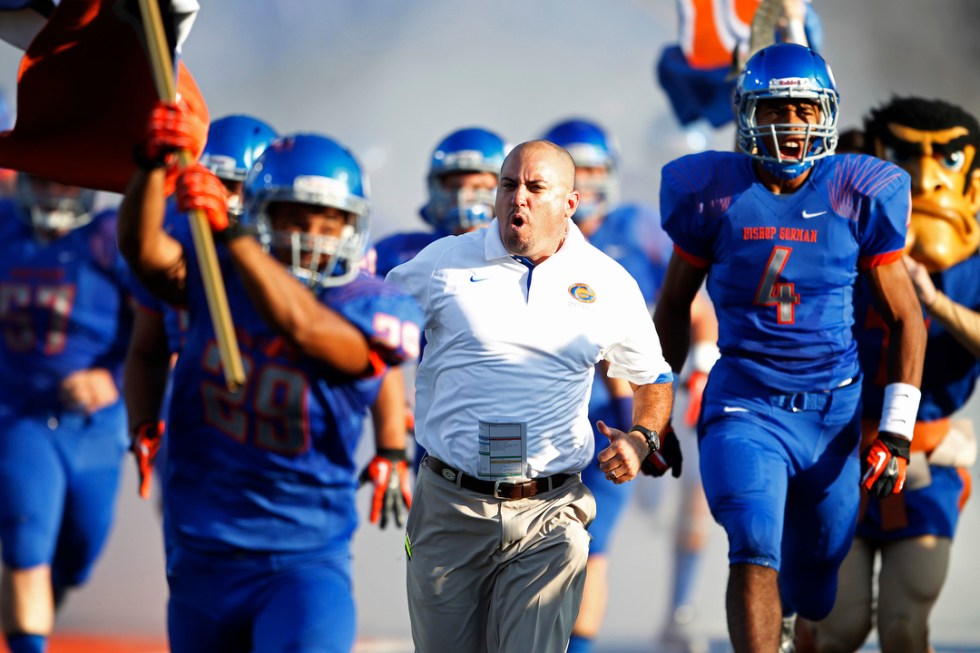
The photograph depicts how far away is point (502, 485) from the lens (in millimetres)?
3840

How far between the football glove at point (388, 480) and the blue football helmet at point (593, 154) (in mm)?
2556

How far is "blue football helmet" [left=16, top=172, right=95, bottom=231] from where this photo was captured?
634 cm

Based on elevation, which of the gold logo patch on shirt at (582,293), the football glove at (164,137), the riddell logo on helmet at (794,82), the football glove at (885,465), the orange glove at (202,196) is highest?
the riddell logo on helmet at (794,82)

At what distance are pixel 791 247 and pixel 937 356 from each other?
1.25 m

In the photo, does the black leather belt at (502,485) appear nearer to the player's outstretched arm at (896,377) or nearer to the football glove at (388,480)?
the football glove at (388,480)

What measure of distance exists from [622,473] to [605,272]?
0.58 metres

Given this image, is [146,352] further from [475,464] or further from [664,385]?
[664,385]

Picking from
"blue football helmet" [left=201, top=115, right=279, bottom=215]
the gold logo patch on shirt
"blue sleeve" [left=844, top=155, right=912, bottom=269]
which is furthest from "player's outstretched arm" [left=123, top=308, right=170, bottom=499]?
"blue sleeve" [left=844, top=155, right=912, bottom=269]

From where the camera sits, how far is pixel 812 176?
178 inches

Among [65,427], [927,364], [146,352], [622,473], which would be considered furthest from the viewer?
[65,427]

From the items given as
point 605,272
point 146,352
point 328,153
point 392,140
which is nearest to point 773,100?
point 605,272

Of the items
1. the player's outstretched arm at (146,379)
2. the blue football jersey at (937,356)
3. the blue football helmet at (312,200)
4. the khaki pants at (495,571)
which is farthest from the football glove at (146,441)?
the blue football jersey at (937,356)

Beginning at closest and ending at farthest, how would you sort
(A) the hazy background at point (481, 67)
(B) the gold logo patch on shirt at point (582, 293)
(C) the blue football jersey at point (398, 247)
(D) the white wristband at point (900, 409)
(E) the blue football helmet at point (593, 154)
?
(B) the gold logo patch on shirt at point (582, 293) → (D) the white wristband at point (900, 409) → (C) the blue football jersey at point (398, 247) → (E) the blue football helmet at point (593, 154) → (A) the hazy background at point (481, 67)

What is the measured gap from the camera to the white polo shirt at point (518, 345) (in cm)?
385
